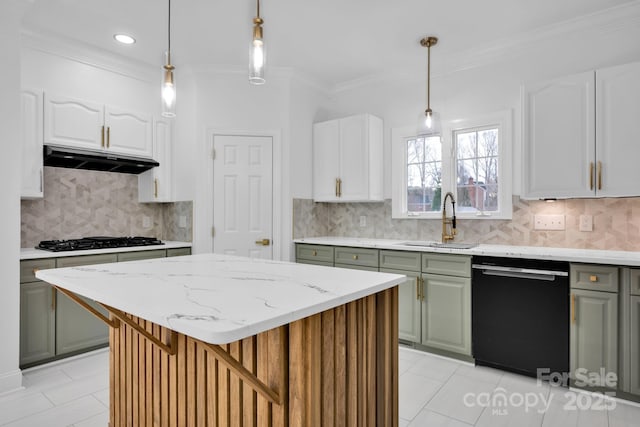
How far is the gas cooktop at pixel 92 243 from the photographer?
3.07m

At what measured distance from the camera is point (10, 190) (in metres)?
2.54

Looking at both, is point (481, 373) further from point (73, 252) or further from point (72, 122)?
point (72, 122)

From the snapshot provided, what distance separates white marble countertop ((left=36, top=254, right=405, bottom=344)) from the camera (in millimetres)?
1010

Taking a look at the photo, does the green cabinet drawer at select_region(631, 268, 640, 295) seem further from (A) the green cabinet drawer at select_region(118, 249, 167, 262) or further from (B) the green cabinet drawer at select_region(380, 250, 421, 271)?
(A) the green cabinet drawer at select_region(118, 249, 167, 262)

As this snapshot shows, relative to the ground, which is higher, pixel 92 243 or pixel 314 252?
pixel 92 243

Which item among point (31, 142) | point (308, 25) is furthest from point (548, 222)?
point (31, 142)

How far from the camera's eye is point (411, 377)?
2.79 m

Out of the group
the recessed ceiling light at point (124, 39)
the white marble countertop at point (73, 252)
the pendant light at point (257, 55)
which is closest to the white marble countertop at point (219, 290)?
the pendant light at point (257, 55)

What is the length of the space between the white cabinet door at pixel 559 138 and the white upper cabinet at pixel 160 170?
10.8 feet

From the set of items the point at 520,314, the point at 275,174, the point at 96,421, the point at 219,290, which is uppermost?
the point at 275,174

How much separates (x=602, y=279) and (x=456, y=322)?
1.03 metres

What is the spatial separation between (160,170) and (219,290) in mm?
2915

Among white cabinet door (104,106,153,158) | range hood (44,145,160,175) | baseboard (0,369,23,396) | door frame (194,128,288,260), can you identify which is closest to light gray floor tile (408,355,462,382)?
door frame (194,128,288,260)

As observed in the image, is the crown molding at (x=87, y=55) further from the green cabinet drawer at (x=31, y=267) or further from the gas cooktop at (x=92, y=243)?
the green cabinet drawer at (x=31, y=267)
